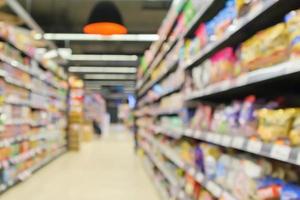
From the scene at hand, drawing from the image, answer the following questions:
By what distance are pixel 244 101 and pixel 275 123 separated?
517 millimetres

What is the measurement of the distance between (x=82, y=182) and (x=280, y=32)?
4.90 m

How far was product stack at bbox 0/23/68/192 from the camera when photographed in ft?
16.2

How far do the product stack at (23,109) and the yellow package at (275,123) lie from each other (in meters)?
3.80

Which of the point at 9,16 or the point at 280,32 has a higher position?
the point at 9,16

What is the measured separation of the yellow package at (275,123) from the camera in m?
1.55

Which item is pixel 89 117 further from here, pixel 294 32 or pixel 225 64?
pixel 294 32

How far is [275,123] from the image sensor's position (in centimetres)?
160

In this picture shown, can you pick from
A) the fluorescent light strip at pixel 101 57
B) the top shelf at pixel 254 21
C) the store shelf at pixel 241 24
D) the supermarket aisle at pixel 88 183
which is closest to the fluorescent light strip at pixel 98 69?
the fluorescent light strip at pixel 101 57

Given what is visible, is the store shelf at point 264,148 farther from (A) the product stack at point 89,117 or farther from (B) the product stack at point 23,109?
(A) the product stack at point 89,117

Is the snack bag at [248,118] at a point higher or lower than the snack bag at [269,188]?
higher

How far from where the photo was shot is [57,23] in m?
12.1

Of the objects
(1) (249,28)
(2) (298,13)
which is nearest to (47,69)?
(1) (249,28)

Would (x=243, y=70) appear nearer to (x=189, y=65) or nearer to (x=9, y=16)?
(x=189, y=65)

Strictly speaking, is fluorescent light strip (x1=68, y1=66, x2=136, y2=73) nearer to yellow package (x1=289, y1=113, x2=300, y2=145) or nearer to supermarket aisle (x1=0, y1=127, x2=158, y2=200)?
supermarket aisle (x1=0, y1=127, x2=158, y2=200)
